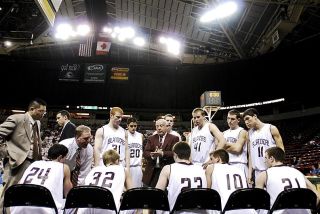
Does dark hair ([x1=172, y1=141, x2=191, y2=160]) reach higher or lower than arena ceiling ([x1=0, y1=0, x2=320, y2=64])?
lower

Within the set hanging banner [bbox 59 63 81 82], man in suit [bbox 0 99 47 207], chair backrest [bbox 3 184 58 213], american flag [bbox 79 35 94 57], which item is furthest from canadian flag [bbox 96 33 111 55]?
chair backrest [bbox 3 184 58 213]

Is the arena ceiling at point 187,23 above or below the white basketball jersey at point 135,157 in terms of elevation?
above

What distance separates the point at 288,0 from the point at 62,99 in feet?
67.5

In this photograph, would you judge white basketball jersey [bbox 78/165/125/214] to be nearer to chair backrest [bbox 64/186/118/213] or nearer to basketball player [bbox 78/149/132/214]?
basketball player [bbox 78/149/132/214]

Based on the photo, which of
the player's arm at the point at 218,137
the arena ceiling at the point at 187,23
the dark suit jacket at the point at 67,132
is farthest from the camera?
the arena ceiling at the point at 187,23

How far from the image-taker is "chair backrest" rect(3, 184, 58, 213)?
3.12 m

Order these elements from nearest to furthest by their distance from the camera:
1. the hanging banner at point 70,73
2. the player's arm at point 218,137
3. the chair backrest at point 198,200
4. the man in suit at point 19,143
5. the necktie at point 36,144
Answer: the chair backrest at point 198,200, the man in suit at point 19,143, the necktie at point 36,144, the player's arm at point 218,137, the hanging banner at point 70,73

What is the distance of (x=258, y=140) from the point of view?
5445mm

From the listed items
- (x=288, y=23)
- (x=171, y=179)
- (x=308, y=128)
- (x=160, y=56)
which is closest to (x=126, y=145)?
(x=171, y=179)

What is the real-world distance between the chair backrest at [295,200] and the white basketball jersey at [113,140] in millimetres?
3153

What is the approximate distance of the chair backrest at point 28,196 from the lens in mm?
3117

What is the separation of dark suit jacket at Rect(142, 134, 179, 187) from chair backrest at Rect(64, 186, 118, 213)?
244 cm

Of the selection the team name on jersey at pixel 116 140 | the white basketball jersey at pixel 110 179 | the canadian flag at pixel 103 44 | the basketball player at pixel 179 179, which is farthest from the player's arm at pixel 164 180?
the canadian flag at pixel 103 44

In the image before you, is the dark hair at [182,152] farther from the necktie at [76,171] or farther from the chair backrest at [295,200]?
the necktie at [76,171]
